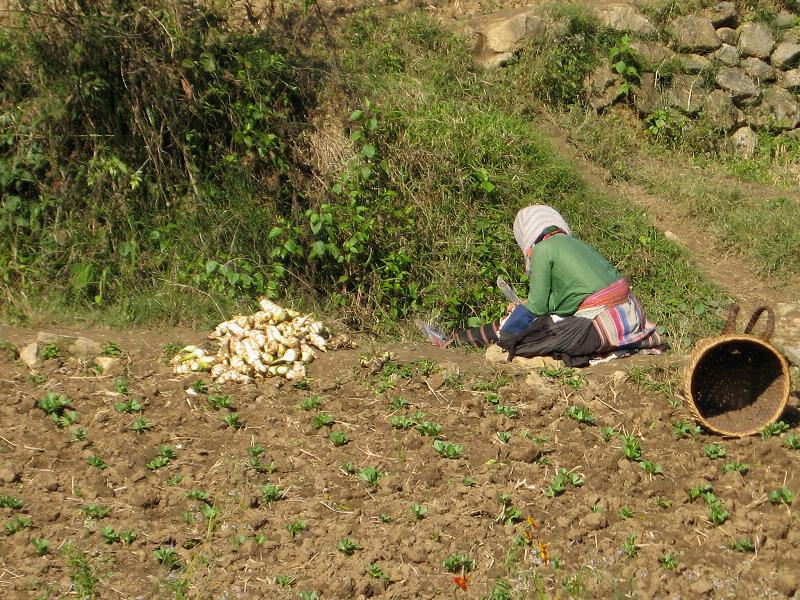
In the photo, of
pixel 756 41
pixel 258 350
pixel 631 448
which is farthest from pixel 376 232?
pixel 756 41

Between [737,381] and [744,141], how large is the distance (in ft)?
18.0

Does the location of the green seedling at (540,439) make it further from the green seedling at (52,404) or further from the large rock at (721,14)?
the large rock at (721,14)

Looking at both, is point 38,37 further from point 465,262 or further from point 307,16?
point 465,262

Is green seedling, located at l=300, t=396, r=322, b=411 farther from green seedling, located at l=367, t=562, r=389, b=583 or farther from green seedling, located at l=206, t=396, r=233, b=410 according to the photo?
green seedling, located at l=367, t=562, r=389, b=583

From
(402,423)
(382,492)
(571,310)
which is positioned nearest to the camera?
(382,492)

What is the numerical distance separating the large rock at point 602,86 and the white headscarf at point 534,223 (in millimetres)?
3395

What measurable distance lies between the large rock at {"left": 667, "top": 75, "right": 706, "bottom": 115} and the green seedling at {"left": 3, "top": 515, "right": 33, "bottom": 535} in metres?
7.80

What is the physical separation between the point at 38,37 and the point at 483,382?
14.2 ft

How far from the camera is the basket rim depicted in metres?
5.37

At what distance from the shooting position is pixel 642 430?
5566mm

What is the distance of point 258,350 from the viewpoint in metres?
6.14

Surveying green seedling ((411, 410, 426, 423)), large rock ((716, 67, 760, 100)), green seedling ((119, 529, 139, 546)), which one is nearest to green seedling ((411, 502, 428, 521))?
green seedling ((411, 410, 426, 423))

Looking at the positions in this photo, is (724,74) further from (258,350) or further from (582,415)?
(258,350)

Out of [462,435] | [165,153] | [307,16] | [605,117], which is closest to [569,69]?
[605,117]
